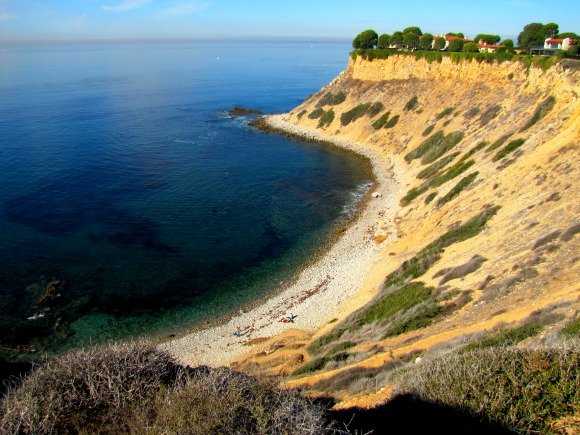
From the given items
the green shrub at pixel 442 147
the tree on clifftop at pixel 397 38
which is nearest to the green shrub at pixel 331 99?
the tree on clifftop at pixel 397 38

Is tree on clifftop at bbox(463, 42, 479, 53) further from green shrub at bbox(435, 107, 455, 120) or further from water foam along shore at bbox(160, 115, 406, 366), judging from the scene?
water foam along shore at bbox(160, 115, 406, 366)

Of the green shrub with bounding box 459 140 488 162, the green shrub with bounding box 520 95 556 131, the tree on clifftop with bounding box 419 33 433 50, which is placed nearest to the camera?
the green shrub with bounding box 520 95 556 131

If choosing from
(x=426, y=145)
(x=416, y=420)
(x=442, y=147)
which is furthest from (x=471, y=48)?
(x=416, y=420)

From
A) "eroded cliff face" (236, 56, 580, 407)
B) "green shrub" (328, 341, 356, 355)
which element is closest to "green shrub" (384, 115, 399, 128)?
"eroded cliff face" (236, 56, 580, 407)

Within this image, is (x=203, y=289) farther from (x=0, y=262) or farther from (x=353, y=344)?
(x=0, y=262)

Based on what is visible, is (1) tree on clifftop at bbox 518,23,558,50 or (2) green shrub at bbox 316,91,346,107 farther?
(2) green shrub at bbox 316,91,346,107

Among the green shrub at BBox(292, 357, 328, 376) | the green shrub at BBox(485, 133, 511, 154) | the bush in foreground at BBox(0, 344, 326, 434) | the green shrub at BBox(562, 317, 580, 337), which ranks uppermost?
the green shrub at BBox(485, 133, 511, 154)

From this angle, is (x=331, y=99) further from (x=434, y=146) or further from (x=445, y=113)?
(x=434, y=146)

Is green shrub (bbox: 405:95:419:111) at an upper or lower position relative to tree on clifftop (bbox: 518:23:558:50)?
lower

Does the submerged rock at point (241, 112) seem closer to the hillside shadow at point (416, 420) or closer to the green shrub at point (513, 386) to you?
the hillside shadow at point (416, 420)
